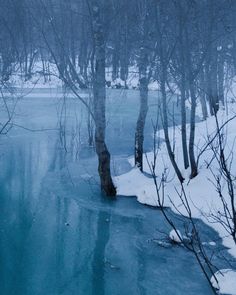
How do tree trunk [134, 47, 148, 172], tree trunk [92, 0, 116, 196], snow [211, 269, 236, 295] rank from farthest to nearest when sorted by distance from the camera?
tree trunk [134, 47, 148, 172], tree trunk [92, 0, 116, 196], snow [211, 269, 236, 295]

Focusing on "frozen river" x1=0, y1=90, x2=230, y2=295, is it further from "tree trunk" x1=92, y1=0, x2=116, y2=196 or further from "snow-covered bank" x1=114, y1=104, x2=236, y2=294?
"tree trunk" x1=92, y1=0, x2=116, y2=196

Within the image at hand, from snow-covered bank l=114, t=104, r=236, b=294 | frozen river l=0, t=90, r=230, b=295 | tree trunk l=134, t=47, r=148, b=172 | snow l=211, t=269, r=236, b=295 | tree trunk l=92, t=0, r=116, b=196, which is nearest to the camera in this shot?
snow l=211, t=269, r=236, b=295

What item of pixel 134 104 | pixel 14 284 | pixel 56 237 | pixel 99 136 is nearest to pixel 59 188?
pixel 99 136

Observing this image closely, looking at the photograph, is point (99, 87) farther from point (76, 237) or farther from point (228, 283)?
point (228, 283)

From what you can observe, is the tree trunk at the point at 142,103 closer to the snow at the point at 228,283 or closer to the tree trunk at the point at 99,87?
the tree trunk at the point at 99,87

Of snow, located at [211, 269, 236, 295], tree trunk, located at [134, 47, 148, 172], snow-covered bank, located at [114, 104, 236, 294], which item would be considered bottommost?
snow, located at [211, 269, 236, 295]

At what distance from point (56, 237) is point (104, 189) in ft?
8.30

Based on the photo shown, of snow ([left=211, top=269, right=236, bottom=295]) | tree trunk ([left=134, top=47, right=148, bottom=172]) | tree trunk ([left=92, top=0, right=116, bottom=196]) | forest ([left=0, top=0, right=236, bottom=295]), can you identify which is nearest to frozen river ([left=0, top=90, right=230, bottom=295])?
forest ([left=0, top=0, right=236, bottom=295])

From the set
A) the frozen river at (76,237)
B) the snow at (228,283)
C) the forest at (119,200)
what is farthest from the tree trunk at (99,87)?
the snow at (228,283)

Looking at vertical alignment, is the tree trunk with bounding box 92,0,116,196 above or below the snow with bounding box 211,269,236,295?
above

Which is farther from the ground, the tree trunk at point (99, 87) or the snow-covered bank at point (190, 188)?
the tree trunk at point (99, 87)

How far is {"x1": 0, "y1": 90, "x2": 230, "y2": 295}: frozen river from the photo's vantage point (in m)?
6.92

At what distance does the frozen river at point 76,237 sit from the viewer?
6.92 metres

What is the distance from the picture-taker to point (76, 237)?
28.3ft
